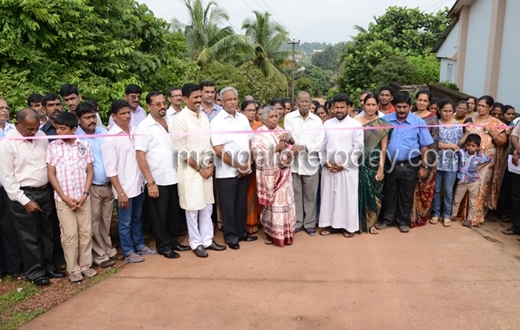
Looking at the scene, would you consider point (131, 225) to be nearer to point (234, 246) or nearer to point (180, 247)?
point (180, 247)

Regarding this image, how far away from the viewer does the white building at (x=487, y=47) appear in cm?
973

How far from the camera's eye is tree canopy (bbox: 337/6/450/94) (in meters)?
21.7

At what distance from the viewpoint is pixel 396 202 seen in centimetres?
595

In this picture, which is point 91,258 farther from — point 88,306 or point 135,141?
point 135,141

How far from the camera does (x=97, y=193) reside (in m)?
4.70

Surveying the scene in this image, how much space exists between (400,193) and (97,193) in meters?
3.76

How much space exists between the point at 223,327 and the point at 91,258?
5.97 feet

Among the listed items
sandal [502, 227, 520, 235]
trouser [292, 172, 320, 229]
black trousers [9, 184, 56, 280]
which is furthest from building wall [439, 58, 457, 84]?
black trousers [9, 184, 56, 280]

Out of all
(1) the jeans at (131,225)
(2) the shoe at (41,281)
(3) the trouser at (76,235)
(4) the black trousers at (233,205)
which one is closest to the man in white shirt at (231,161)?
(4) the black trousers at (233,205)

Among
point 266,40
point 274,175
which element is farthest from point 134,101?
point 266,40

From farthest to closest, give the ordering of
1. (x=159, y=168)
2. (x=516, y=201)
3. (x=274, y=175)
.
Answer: (x=516, y=201)
(x=274, y=175)
(x=159, y=168)

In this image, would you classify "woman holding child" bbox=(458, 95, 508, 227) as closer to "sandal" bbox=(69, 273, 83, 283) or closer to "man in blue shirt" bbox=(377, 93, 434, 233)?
"man in blue shirt" bbox=(377, 93, 434, 233)

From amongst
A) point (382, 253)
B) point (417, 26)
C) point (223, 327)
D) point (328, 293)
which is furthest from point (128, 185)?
point (417, 26)

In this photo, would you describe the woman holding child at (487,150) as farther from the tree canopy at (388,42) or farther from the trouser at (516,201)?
the tree canopy at (388,42)
